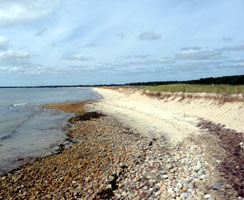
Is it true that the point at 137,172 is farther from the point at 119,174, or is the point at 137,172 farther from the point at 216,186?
the point at 216,186

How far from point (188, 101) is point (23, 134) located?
22.5 meters

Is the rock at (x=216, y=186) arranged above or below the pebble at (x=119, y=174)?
above

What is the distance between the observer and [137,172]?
8.66 m

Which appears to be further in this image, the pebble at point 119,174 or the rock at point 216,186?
the pebble at point 119,174

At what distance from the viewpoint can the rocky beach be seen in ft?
23.2

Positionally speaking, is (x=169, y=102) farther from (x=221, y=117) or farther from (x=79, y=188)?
(x=79, y=188)

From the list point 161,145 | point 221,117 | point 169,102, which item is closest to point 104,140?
point 161,145

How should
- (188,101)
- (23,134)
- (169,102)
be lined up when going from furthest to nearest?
1. (169,102)
2. (188,101)
3. (23,134)

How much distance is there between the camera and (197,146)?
11625 mm

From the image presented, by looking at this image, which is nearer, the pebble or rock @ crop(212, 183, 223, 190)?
rock @ crop(212, 183, 223, 190)

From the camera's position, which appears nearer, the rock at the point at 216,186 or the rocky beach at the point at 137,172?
the rock at the point at 216,186

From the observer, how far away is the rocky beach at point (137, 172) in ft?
23.2

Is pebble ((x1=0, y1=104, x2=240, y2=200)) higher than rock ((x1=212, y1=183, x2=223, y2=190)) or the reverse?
the reverse

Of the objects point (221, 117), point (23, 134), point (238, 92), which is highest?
point (238, 92)
